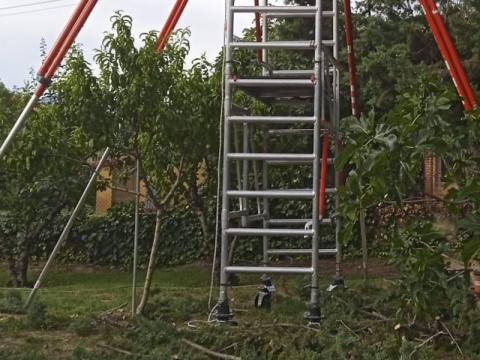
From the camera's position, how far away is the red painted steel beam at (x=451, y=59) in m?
5.75

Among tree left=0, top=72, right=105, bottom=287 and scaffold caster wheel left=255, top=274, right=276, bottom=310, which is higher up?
tree left=0, top=72, right=105, bottom=287

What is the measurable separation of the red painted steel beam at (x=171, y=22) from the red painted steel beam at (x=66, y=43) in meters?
0.86

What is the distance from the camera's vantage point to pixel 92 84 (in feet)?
20.7

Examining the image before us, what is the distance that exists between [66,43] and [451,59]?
3.04m

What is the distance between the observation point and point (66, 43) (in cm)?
620

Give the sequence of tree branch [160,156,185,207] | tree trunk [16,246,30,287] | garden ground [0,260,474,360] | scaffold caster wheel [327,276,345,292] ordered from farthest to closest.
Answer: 1. tree trunk [16,246,30,287]
2. tree branch [160,156,185,207]
3. scaffold caster wheel [327,276,345,292]
4. garden ground [0,260,474,360]

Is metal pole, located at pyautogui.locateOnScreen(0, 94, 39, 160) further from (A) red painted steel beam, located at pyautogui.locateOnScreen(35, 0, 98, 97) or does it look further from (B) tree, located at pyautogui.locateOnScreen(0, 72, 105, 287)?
(B) tree, located at pyautogui.locateOnScreen(0, 72, 105, 287)

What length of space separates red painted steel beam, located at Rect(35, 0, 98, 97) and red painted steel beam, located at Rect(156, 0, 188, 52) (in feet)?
2.84

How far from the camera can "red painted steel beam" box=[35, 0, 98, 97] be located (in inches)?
239

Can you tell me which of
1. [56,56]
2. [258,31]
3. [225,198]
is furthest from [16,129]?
[258,31]

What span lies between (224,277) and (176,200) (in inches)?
157

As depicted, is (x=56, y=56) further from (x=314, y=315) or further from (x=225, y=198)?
(x=314, y=315)

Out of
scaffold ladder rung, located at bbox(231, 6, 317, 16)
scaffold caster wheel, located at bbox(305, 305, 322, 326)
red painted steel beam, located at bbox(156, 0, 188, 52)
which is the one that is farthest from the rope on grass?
red painted steel beam, located at bbox(156, 0, 188, 52)

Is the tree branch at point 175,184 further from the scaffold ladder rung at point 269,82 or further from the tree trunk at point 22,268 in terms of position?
A: the tree trunk at point 22,268
